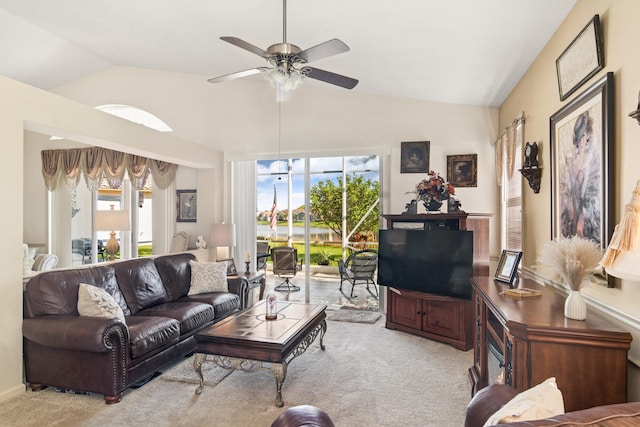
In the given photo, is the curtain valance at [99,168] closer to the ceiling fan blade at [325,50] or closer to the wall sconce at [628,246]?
the ceiling fan blade at [325,50]

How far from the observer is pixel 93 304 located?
10.3 ft

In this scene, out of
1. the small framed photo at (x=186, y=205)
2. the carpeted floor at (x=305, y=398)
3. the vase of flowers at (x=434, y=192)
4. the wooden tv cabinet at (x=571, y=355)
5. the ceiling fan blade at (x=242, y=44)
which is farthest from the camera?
the small framed photo at (x=186, y=205)

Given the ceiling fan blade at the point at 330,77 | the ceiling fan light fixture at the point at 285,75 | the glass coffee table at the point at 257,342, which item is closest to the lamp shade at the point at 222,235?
the glass coffee table at the point at 257,342

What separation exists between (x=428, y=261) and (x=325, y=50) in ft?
9.11

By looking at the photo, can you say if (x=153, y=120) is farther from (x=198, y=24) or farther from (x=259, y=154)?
(x=198, y=24)

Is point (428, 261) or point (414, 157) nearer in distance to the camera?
point (428, 261)

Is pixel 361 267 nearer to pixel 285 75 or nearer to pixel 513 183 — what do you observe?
pixel 513 183

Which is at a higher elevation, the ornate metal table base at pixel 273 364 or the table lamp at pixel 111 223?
the table lamp at pixel 111 223

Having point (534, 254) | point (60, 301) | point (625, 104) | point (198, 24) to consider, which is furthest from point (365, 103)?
point (60, 301)

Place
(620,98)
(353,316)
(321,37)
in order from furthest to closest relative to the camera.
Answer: (353,316)
(321,37)
(620,98)

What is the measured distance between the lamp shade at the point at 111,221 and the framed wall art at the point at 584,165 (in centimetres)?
473

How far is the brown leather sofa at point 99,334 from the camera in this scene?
285 centimetres

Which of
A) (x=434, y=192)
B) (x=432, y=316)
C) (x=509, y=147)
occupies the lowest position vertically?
(x=432, y=316)

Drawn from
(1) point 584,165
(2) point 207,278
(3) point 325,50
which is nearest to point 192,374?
(2) point 207,278
